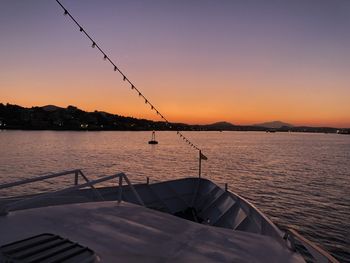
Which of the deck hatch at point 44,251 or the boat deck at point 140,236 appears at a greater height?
the deck hatch at point 44,251

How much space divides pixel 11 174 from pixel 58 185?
17.9 m

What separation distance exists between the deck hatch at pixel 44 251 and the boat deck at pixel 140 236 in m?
0.44

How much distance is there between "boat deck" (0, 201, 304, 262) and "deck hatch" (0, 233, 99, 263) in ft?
1.44

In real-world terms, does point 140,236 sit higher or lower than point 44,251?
lower

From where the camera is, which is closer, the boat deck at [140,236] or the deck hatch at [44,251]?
the deck hatch at [44,251]

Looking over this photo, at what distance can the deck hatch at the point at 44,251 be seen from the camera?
4.88 m

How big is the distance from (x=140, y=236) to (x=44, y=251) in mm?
2088

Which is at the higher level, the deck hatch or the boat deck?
the deck hatch

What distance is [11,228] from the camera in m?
6.38

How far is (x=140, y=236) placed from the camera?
6.66 metres

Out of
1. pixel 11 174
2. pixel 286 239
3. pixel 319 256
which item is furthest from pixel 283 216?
pixel 11 174

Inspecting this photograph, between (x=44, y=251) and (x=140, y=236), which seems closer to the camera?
(x=44, y=251)

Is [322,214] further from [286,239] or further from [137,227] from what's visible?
[137,227]

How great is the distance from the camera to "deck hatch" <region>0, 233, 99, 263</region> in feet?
16.0
